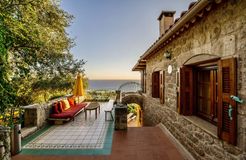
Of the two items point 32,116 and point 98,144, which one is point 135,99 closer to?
point 32,116

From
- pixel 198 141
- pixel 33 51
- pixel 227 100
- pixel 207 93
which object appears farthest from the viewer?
Result: pixel 33 51

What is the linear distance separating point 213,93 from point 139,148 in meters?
2.71

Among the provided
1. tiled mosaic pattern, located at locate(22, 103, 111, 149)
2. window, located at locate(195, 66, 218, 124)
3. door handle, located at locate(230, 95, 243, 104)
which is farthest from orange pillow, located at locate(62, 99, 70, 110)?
door handle, located at locate(230, 95, 243, 104)

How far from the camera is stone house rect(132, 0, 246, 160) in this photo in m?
2.75

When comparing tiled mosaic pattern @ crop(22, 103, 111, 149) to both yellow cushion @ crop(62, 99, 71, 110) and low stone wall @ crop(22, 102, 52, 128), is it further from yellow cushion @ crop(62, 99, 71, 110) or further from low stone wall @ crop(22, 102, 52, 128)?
yellow cushion @ crop(62, 99, 71, 110)

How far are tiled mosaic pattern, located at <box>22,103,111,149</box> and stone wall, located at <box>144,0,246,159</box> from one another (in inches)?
110

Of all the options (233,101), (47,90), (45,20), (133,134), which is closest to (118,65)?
(47,90)

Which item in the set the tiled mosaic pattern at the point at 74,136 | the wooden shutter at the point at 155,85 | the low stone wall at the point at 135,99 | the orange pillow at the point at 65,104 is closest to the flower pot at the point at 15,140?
the tiled mosaic pattern at the point at 74,136

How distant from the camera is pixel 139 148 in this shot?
547cm

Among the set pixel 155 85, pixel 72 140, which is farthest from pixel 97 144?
pixel 155 85

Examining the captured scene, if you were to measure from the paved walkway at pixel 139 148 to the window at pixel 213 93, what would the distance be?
1287 millimetres

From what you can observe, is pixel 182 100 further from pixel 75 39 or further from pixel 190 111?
pixel 75 39

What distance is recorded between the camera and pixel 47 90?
556 inches

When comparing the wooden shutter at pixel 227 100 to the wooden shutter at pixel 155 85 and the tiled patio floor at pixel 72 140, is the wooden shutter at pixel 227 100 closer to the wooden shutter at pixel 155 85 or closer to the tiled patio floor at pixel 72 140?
the tiled patio floor at pixel 72 140
